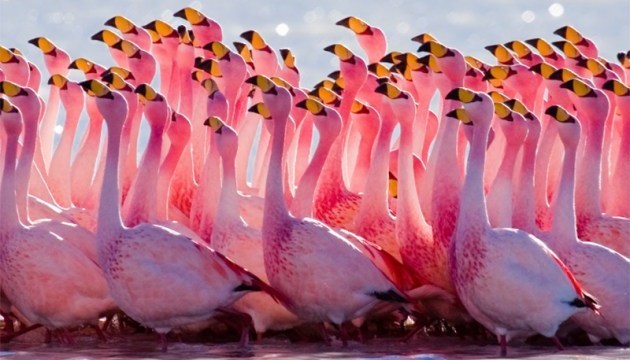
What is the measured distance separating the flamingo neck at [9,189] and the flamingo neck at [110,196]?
848mm

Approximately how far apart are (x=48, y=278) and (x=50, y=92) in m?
4.60

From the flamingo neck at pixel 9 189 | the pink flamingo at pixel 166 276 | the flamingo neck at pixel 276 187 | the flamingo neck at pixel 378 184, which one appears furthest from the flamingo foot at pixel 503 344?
the flamingo neck at pixel 9 189

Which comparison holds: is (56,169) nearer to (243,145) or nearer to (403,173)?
(243,145)

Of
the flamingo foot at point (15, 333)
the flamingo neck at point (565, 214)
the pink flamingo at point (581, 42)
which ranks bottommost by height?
the flamingo foot at point (15, 333)

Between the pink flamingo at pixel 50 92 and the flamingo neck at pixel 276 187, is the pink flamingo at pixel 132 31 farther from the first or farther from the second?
the flamingo neck at pixel 276 187

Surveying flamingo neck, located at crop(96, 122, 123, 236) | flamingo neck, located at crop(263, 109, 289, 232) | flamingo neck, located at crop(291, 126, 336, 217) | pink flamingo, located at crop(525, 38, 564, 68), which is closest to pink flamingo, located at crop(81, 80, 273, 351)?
flamingo neck, located at crop(96, 122, 123, 236)

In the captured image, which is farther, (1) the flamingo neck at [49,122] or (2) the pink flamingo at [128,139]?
(1) the flamingo neck at [49,122]

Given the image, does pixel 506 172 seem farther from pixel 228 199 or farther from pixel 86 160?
pixel 86 160

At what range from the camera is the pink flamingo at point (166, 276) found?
13992 mm

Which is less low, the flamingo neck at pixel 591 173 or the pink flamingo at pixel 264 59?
the pink flamingo at pixel 264 59

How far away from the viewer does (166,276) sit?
14.0 metres

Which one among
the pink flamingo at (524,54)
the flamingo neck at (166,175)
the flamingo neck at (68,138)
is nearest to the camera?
the flamingo neck at (166,175)

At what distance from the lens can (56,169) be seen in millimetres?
17547

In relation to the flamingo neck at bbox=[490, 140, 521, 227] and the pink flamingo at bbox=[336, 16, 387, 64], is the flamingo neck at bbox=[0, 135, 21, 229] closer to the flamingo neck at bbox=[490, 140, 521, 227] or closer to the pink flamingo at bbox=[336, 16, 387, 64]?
the flamingo neck at bbox=[490, 140, 521, 227]
